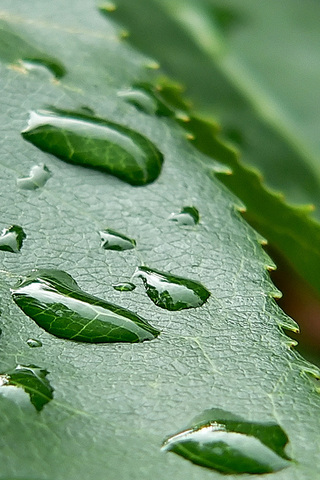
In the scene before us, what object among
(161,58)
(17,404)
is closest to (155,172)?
(17,404)

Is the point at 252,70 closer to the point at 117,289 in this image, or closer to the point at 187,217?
the point at 187,217

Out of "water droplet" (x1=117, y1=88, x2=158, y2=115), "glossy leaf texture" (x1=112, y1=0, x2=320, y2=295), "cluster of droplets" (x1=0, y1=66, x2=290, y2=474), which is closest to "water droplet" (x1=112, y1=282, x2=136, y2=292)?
"cluster of droplets" (x1=0, y1=66, x2=290, y2=474)

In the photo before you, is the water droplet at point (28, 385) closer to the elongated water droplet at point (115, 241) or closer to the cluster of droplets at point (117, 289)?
the cluster of droplets at point (117, 289)

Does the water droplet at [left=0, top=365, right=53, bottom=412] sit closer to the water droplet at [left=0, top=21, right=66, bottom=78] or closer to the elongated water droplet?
the elongated water droplet

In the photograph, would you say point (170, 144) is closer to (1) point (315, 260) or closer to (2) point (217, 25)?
(1) point (315, 260)

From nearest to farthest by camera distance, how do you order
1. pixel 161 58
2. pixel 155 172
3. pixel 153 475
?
1. pixel 153 475
2. pixel 155 172
3. pixel 161 58

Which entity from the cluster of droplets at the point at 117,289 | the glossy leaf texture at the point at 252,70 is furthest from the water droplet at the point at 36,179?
the glossy leaf texture at the point at 252,70
